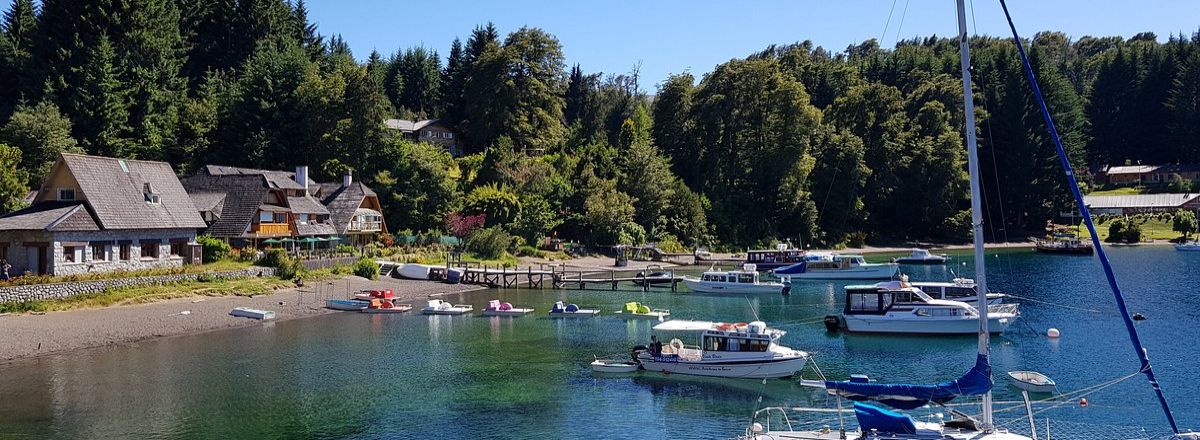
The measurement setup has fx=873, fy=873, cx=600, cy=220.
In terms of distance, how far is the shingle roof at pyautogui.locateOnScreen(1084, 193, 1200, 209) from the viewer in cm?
14450

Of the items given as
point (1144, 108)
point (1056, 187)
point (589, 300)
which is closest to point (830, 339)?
point (589, 300)

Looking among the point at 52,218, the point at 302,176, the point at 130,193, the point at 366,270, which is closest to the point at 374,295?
the point at 366,270

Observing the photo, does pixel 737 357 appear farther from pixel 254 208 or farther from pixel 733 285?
pixel 254 208

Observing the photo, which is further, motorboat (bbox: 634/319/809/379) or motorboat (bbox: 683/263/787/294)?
motorboat (bbox: 683/263/787/294)

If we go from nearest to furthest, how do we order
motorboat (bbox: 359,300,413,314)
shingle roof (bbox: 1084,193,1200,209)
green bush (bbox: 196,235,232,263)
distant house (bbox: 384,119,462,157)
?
motorboat (bbox: 359,300,413,314) → green bush (bbox: 196,235,232,263) → distant house (bbox: 384,119,462,157) → shingle roof (bbox: 1084,193,1200,209)

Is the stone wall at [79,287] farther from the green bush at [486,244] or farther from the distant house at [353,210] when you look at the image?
the green bush at [486,244]

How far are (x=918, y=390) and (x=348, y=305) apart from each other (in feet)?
150

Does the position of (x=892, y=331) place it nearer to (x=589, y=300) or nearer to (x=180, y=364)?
(x=589, y=300)

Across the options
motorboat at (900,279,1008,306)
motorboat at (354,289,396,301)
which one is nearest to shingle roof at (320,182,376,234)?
motorboat at (354,289,396,301)

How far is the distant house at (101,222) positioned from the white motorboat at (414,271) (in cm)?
1698

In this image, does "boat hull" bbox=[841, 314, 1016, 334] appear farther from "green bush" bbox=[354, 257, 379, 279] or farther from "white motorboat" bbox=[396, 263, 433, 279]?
"green bush" bbox=[354, 257, 379, 279]

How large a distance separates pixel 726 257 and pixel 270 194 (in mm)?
55497

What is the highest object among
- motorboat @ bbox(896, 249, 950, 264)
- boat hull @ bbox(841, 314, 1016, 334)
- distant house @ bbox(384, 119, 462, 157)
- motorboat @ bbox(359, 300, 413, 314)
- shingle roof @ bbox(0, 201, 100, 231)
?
distant house @ bbox(384, 119, 462, 157)

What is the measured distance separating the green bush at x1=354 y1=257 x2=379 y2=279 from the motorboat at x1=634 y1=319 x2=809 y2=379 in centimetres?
4042
